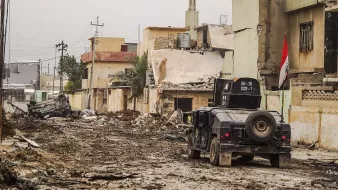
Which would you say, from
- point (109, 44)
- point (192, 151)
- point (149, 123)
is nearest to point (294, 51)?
point (149, 123)

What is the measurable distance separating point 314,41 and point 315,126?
9.07 metres

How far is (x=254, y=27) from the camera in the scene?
3444cm

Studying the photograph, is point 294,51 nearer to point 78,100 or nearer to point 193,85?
point 193,85

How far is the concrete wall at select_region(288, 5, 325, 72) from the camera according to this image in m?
31.5

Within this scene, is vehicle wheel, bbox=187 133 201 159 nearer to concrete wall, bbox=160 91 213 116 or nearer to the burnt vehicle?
the burnt vehicle

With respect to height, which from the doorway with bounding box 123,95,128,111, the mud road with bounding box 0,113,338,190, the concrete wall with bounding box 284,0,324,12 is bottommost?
the mud road with bounding box 0,113,338,190

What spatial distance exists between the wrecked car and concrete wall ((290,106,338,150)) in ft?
93.0

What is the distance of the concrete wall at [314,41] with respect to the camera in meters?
31.5

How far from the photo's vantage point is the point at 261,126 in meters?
15.7

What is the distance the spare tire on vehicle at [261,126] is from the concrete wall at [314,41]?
1605cm

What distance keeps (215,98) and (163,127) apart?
20144mm

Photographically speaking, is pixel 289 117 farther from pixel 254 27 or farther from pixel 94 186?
pixel 94 186

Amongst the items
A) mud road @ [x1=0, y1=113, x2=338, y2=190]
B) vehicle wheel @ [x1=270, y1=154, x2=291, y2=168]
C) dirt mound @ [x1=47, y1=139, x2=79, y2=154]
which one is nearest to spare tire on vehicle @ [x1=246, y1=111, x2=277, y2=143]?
vehicle wheel @ [x1=270, y1=154, x2=291, y2=168]

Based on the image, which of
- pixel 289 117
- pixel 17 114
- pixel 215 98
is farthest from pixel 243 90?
pixel 17 114
